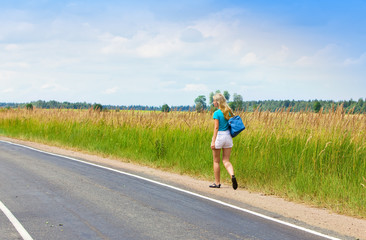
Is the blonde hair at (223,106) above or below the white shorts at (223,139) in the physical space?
above

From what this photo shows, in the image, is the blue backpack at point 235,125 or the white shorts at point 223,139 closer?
the blue backpack at point 235,125

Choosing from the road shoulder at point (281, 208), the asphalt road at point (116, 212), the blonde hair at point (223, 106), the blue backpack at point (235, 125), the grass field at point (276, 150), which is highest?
the blonde hair at point (223, 106)

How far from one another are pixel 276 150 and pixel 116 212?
5.28 m

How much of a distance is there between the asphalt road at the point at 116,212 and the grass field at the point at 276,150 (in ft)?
7.15

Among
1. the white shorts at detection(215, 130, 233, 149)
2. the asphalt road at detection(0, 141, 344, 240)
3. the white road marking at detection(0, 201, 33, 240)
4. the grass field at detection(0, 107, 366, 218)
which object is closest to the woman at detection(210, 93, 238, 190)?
the white shorts at detection(215, 130, 233, 149)

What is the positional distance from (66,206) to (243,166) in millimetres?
5153

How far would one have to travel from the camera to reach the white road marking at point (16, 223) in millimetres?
5886

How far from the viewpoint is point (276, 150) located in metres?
10.8

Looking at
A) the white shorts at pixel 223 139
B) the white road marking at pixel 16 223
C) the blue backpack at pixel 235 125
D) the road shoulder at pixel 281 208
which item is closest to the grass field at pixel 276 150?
the road shoulder at pixel 281 208

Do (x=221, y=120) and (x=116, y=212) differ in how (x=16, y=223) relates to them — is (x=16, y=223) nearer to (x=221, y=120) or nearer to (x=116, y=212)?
(x=116, y=212)

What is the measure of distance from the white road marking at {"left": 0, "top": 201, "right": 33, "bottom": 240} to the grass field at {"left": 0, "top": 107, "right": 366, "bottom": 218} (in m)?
5.60

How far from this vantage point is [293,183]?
9.27m

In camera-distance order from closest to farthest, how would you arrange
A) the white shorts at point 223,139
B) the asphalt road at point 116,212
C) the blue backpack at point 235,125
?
the asphalt road at point 116,212, the blue backpack at point 235,125, the white shorts at point 223,139

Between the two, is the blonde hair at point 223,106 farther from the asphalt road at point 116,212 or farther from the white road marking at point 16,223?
the white road marking at point 16,223
